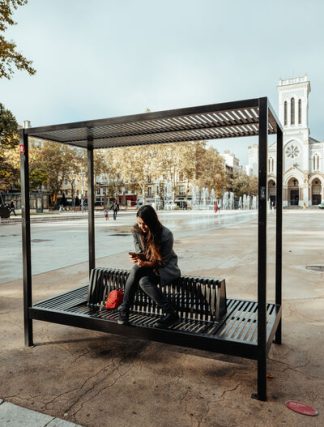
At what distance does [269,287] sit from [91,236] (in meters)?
3.34

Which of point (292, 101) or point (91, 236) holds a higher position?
point (292, 101)

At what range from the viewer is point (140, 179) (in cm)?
4531

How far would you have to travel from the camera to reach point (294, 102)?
8344 cm

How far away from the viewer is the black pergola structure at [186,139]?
2.88 meters

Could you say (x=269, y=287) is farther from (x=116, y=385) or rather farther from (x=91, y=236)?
(x=116, y=385)

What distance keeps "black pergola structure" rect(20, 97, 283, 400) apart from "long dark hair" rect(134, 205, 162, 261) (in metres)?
0.69

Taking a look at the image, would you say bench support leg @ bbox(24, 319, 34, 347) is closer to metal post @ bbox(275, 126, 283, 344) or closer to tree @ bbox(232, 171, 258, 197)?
metal post @ bbox(275, 126, 283, 344)

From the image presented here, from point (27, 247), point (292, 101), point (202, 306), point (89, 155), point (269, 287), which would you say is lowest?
point (269, 287)

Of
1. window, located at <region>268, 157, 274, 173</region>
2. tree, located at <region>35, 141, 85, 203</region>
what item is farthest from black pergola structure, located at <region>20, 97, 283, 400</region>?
window, located at <region>268, 157, 274, 173</region>

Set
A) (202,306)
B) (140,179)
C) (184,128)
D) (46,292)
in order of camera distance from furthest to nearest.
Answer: (140,179), (46,292), (184,128), (202,306)

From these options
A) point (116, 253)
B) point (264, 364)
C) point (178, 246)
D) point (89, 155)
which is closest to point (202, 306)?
point (264, 364)

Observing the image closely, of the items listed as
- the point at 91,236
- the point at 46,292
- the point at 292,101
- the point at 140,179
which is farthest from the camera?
the point at 292,101

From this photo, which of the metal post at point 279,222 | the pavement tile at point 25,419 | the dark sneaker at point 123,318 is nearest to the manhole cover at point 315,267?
the metal post at point 279,222

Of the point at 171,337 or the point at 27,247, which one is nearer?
the point at 171,337
